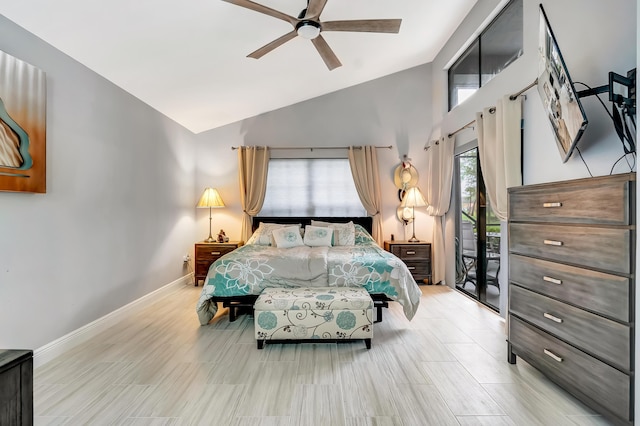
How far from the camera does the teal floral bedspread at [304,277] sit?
117 inches

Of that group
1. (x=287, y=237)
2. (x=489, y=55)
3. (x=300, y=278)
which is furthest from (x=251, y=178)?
(x=489, y=55)

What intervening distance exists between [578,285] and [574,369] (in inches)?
19.1

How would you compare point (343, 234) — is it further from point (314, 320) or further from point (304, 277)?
point (314, 320)

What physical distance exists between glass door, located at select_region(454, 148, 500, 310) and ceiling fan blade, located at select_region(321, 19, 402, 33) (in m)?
2.17

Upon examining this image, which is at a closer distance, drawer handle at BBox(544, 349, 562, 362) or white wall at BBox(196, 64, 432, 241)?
drawer handle at BBox(544, 349, 562, 362)

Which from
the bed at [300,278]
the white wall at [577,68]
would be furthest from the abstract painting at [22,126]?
the white wall at [577,68]

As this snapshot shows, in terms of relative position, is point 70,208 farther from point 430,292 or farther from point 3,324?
point 430,292

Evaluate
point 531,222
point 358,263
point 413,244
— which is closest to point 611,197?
point 531,222

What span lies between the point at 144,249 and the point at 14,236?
1.59 m

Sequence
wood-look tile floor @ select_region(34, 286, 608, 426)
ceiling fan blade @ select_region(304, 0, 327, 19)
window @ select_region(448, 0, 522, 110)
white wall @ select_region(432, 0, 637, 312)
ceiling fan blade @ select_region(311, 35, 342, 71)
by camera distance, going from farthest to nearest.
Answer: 1. window @ select_region(448, 0, 522, 110)
2. ceiling fan blade @ select_region(311, 35, 342, 71)
3. ceiling fan blade @ select_region(304, 0, 327, 19)
4. white wall @ select_region(432, 0, 637, 312)
5. wood-look tile floor @ select_region(34, 286, 608, 426)

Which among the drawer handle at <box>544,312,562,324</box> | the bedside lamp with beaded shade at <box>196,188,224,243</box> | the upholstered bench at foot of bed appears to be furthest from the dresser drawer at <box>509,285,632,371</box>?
the bedside lamp with beaded shade at <box>196,188,224,243</box>

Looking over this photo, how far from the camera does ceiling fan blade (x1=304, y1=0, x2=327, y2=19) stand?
2142mm

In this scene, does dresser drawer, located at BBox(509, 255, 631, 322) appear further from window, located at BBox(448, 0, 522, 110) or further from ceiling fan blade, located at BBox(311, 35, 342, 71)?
ceiling fan blade, located at BBox(311, 35, 342, 71)

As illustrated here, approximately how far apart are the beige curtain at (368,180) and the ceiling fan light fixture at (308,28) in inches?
107
